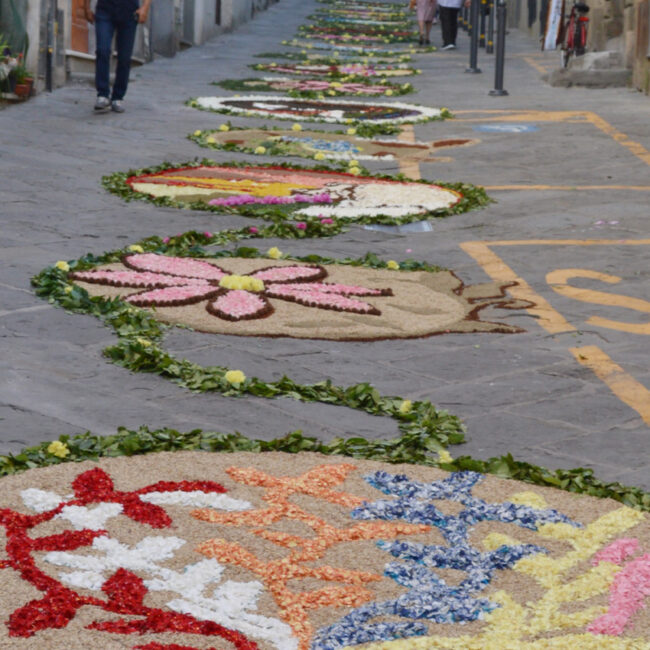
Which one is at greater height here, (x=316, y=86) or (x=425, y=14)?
(x=425, y=14)

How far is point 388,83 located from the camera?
15.3 meters

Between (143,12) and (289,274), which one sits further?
(143,12)

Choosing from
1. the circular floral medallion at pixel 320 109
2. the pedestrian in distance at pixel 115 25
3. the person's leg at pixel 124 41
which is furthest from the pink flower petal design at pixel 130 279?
the circular floral medallion at pixel 320 109

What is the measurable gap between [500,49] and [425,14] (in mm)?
8751

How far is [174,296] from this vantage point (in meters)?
4.73

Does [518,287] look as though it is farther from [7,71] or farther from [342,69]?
[342,69]

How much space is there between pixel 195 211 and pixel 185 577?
455 centimetres

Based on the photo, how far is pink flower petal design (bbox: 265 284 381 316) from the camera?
15.4ft

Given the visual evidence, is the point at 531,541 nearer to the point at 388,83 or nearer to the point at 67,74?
the point at 67,74

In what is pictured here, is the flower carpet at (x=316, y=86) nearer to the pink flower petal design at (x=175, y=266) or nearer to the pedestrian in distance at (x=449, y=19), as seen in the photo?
the pedestrian in distance at (x=449, y=19)

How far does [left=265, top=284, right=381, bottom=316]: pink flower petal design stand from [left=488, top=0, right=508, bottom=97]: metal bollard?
8482mm

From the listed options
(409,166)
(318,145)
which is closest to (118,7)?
(318,145)

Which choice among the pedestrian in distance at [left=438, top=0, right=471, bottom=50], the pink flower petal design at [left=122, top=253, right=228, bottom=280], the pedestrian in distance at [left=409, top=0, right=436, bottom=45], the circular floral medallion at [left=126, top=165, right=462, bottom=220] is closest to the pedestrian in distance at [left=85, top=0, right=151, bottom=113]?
the circular floral medallion at [left=126, top=165, right=462, bottom=220]

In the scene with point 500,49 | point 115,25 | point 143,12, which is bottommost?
point 500,49
